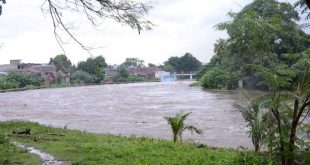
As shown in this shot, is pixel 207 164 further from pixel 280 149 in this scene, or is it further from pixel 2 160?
pixel 2 160

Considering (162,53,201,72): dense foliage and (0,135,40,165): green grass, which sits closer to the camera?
(0,135,40,165): green grass

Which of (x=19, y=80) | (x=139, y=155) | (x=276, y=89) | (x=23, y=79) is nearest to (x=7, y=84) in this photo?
(x=19, y=80)

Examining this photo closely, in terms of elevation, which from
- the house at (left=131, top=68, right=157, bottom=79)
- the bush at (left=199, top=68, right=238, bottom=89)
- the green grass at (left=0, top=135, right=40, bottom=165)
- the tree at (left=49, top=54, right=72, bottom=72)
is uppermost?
the tree at (left=49, top=54, right=72, bottom=72)

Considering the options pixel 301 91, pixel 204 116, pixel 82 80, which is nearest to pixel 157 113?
pixel 204 116

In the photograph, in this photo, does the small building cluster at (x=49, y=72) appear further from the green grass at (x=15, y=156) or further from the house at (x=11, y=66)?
the green grass at (x=15, y=156)

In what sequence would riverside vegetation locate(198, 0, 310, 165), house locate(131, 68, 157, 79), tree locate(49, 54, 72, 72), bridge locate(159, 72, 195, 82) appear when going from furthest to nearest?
house locate(131, 68, 157, 79) → bridge locate(159, 72, 195, 82) → tree locate(49, 54, 72, 72) → riverside vegetation locate(198, 0, 310, 165)

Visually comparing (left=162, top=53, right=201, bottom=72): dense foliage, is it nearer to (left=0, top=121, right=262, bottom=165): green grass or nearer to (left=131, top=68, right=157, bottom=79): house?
(left=131, top=68, right=157, bottom=79): house

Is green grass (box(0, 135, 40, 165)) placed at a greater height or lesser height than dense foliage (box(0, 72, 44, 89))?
lesser

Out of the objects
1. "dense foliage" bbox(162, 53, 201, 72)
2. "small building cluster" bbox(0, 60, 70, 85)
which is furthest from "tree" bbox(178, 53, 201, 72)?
"small building cluster" bbox(0, 60, 70, 85)

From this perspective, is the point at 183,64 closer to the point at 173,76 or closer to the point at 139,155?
the point at 173,76

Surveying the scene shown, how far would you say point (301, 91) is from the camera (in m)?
7.10

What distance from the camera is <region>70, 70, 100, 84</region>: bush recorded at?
9556 cm

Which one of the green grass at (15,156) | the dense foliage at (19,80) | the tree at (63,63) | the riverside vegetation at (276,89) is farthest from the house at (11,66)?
the riverside vegetation at (276,89)

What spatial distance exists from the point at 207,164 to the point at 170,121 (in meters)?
5.33
